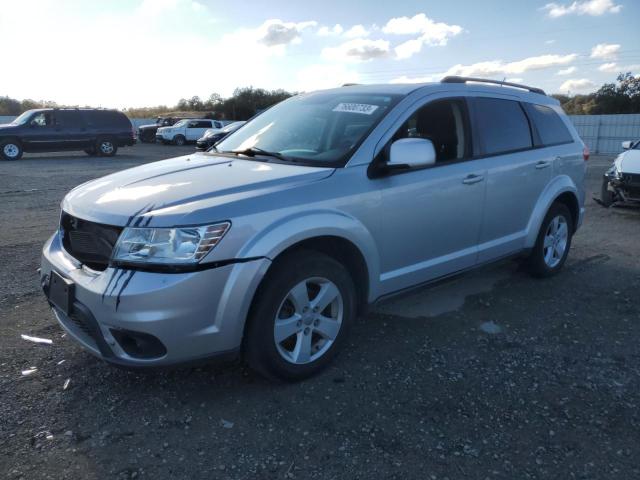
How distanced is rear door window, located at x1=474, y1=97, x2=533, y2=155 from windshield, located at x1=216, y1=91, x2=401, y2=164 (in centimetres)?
95

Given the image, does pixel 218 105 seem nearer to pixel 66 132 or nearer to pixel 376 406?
pixel 66 132

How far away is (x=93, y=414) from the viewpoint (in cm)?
294

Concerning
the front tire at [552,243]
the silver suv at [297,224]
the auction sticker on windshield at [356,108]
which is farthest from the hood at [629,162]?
the auction sticker on windshield at [356,108]

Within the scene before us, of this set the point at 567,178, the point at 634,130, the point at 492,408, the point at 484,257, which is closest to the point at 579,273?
the point at 567,178

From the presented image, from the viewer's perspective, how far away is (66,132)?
21.5 meters

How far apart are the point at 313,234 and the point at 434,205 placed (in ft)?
3.79

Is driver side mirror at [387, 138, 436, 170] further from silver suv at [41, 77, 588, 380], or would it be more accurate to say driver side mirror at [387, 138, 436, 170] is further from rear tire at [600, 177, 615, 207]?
rear tire at [600, 177, 615, 207]

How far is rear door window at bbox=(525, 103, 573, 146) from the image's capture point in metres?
5.04

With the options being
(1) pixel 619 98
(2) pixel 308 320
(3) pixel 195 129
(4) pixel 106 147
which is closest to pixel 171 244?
(2) pixel 308 320

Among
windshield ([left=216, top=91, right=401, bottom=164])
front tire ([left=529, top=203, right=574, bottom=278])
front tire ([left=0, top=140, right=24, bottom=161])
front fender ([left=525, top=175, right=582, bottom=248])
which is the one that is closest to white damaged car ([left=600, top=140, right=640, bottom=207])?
front tire ([left=529, top=203, right=574, bottom=278])

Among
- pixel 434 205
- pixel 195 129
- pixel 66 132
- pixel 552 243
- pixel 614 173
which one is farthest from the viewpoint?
pixel 195 129

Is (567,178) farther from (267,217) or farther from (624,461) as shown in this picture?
(267,217)

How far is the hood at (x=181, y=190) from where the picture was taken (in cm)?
279

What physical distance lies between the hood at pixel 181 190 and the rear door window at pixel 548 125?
2676 mm
